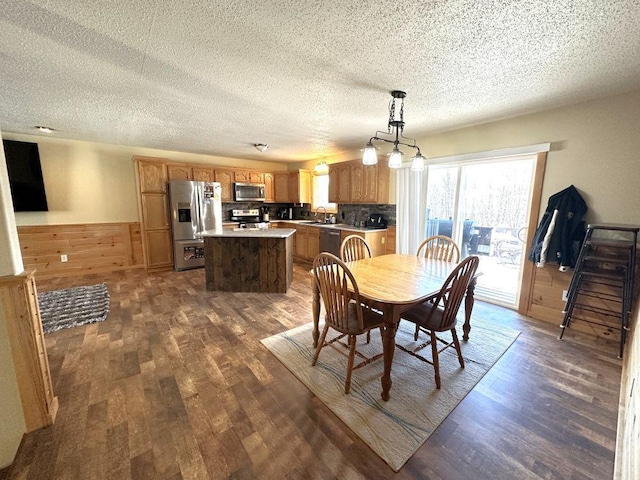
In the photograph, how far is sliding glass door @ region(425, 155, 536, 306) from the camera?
127 inches

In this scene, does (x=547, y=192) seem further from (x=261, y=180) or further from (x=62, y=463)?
(x=261, y=180)

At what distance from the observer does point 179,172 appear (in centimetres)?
505

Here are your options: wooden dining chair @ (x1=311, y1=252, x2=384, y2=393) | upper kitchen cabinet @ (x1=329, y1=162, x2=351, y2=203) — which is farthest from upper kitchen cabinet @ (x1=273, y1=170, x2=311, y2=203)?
wooden dining chair @ (x1=311, y1=252, x2=384, y2=393)

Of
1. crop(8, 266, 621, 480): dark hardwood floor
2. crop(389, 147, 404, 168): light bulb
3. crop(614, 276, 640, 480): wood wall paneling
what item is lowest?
crop(8, 266, 621, 480): dark hardwood floor

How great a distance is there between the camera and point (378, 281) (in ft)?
6.74

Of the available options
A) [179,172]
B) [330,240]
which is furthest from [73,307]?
[330,240]

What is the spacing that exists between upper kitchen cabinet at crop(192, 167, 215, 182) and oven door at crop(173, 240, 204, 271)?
4.44 feet

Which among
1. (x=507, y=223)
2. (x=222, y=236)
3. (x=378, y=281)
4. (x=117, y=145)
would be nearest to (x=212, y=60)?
(x=378, y=281)

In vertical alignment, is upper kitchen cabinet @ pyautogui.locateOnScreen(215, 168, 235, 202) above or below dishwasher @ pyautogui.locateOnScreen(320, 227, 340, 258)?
above

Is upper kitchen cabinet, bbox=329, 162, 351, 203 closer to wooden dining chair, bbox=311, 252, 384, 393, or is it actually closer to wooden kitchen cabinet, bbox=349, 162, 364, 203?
wooden kitchen cabinet, bbox=349, 162, 364, 203

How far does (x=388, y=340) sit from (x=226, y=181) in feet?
16.9

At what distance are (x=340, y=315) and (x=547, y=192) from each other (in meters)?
2.83

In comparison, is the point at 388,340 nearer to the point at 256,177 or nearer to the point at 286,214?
the point at 256,177

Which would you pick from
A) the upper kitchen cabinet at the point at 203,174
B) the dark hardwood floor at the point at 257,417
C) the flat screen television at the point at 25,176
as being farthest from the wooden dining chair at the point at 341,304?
the flat screen television at the point at 25,176
